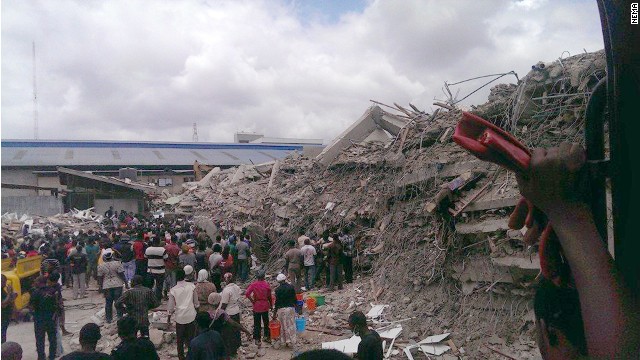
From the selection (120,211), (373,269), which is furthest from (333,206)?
(120,211)

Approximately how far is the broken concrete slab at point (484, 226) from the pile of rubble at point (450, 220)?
2 cm

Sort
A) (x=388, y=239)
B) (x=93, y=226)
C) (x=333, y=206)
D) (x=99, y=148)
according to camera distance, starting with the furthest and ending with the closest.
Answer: (x=99, y=148), (x=93, y=226), (x=333, y=206), (x=388, y=239)

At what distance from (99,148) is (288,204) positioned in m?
32.3

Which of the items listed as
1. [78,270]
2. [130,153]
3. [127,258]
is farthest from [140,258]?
[130,153]

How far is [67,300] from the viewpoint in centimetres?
1122

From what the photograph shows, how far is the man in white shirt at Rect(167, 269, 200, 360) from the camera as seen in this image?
21.3ft

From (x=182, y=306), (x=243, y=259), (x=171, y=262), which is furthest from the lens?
(x=243, y=259)

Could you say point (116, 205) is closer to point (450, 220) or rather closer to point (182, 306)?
point (182, 306)

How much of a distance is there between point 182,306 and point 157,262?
11.0ft

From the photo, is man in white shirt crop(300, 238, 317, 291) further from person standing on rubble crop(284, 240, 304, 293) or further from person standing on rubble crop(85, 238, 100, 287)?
person standing on rubble crop(85, 238, 100, 287)

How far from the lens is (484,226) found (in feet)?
23.4

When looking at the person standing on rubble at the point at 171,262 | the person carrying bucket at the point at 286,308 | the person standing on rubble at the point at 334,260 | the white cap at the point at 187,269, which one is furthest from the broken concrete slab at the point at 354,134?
the white cap at the point at 187,269

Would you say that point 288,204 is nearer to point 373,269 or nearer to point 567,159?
point 373,269

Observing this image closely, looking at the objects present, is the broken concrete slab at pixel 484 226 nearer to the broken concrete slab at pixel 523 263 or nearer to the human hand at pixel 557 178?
the broken concrete slab at pixel 523 263
